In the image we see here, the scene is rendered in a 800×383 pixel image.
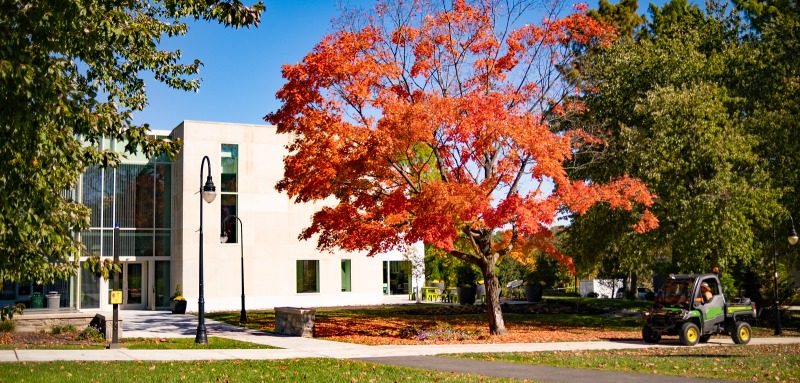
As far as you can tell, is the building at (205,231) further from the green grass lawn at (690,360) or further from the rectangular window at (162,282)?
the green grass lawn at (690,360)

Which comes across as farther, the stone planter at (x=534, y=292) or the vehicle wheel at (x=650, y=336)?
the stone planter at (x=534, y=292)

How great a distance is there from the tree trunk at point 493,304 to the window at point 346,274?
60.1ft

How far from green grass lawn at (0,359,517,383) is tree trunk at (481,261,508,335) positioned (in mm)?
9179

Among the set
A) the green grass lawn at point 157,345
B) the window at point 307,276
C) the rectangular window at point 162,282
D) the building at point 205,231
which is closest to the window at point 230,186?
the building at point 205,231

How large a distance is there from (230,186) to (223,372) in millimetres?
25560

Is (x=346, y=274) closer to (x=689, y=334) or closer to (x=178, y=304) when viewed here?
(x=178, y=304)

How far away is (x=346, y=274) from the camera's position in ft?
136

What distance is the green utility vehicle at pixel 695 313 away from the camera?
2047cm

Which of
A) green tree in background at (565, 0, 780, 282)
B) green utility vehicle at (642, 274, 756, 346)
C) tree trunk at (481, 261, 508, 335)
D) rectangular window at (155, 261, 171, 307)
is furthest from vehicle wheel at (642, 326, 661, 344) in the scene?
rectangular window at (155, 261, 171, 307)

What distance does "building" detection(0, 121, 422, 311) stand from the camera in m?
35.8

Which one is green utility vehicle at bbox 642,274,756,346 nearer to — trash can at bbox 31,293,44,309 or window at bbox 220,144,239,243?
window at bbox 220,144,239,243

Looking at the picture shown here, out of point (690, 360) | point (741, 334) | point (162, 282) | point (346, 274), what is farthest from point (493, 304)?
point (162, 282)

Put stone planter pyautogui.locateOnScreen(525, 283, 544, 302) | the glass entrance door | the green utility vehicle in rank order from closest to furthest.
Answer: the green utility vehicle
the glass entrance door
stone planter pyautogui.locateOnScreen(525, 283, 544, 302)

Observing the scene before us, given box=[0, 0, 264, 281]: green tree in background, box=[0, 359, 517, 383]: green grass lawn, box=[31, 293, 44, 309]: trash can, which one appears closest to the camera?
box=[0, 0, 264, 281]: green tree in background
